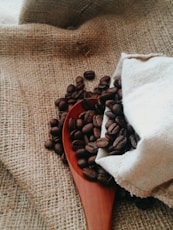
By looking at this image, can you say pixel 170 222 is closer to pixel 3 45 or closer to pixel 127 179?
pixel 127 179

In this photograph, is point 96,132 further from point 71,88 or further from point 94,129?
point 71,88

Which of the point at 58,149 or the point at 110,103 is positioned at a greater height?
the point at 110,103

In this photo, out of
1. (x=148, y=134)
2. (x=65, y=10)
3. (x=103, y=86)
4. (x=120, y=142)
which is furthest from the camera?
(x=65, y=10)

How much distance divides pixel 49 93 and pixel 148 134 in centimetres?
41

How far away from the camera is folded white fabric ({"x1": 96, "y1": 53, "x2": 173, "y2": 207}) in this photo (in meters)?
0.66

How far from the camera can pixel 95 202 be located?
2.55ft

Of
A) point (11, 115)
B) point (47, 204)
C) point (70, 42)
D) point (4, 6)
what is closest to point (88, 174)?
point (47, 204)

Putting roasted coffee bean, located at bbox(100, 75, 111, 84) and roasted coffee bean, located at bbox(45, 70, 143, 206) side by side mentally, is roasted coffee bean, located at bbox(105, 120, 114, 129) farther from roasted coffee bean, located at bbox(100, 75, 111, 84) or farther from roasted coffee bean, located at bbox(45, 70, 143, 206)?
roasted coffee bean, located at bbox(100, 75, 111, 84)

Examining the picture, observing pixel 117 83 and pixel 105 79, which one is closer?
pixel 117 83

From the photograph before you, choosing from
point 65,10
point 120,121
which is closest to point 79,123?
point 120,121

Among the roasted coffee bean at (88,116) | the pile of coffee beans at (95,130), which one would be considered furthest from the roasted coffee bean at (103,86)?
the roasted coffee bean at (88,116)

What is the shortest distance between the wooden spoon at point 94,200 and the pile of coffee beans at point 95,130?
12mm

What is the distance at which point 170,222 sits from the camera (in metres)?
0.75

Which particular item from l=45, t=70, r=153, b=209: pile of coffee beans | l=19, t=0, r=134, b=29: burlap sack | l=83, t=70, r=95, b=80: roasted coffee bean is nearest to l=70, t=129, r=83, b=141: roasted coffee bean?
l=45, t=70, r=153, b=209: pile of coffee beans
